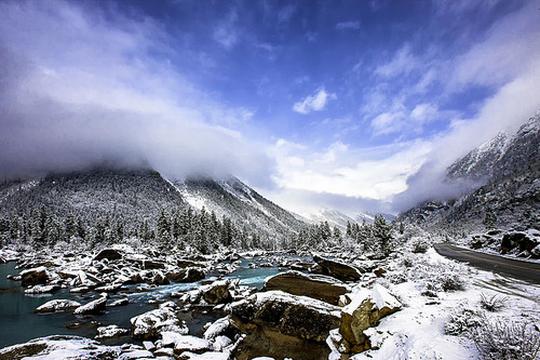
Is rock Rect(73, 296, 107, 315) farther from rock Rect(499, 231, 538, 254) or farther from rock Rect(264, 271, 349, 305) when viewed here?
rock Rect(499, 231, 538, 254)

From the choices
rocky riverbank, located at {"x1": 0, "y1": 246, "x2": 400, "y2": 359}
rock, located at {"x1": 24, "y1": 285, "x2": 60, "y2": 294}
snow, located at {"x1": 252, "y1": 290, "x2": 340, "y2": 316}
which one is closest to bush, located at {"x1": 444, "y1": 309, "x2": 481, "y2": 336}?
rocky riverbank, located at {"x1": 0, "y1": 246, "x2": 400, "y2": 359}

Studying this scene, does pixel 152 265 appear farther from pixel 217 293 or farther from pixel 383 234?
pixel 383 234

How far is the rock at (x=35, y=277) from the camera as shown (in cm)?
4088

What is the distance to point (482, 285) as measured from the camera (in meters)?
15.0

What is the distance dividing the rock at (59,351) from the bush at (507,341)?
15.7 m

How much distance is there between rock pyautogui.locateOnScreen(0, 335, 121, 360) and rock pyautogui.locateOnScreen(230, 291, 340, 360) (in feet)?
22.3

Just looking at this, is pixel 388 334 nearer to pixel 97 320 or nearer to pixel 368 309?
pixel 368 309

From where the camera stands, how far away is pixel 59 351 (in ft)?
47.0

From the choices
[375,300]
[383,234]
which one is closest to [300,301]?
[375,300]

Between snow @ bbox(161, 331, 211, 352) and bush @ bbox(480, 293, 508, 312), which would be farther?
snow @ bbox(161, 331, 211, 352)

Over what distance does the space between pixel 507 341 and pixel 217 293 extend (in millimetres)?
27400

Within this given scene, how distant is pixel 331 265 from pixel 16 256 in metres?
93.1

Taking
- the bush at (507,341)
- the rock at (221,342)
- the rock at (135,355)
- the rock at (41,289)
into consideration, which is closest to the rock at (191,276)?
the rock at (41,289)

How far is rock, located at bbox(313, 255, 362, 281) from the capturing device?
102ft
